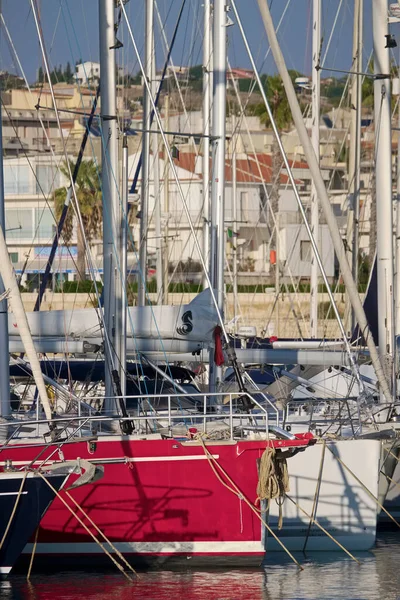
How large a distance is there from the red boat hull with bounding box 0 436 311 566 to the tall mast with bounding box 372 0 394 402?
3754mm

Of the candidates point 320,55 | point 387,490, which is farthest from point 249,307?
point 387,490

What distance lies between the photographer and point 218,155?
19.2 m

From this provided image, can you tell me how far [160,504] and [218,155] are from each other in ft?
22.2

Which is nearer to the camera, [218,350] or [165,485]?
[165,485]

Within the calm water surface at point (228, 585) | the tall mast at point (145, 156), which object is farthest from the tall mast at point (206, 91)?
the calm water surface at point (228, 585)

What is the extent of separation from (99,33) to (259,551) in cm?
795

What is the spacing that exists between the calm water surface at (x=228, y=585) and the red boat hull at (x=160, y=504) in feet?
1.12

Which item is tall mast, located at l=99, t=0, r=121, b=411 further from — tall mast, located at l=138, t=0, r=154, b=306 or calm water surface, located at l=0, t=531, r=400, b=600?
tall mast, located at l=138, t=0, r=154, b=306

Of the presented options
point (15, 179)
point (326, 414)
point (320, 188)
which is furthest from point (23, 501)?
point (15, 179)

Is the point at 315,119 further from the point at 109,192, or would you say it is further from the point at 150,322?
the point at 109,192

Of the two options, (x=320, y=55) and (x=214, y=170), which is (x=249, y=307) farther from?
(x=214, y=170)

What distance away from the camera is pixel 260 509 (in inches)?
586

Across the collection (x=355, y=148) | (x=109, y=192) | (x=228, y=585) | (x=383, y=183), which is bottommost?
(x=228, y=585)

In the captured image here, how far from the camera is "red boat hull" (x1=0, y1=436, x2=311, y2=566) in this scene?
48.5 feet
